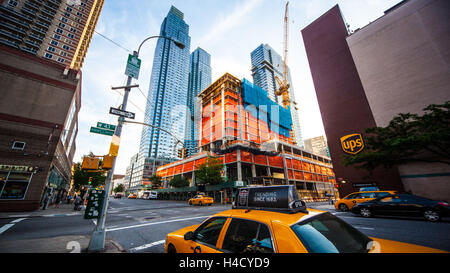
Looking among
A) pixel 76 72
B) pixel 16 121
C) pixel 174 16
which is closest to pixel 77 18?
pixel 76 72

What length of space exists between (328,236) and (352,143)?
2359 cm

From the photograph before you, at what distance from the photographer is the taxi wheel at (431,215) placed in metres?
8.77

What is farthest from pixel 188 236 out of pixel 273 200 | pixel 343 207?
pixel 343 207

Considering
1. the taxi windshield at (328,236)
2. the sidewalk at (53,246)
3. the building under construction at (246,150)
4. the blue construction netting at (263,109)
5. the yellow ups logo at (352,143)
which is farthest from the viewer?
the blue construction netting at (263,109)

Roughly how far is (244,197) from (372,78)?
Answer: 86.7ft

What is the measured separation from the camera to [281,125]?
67.6 metres

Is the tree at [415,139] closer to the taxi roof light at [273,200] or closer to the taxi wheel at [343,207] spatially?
the taxi wheel at [343,207]

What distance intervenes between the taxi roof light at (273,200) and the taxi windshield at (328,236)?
→ 0.39 meters

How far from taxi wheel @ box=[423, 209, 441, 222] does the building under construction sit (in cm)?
2658

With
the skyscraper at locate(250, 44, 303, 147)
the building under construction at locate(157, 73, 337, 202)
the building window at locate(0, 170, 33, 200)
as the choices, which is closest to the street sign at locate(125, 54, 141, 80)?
the building window at locate(0, 170, 33, 200)

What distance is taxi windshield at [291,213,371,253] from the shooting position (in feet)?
6.81

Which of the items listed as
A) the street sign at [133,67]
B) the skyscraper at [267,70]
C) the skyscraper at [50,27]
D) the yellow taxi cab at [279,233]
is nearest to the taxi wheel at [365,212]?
the yellow taxi cab at [279,233]

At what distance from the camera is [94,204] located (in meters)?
5.61
